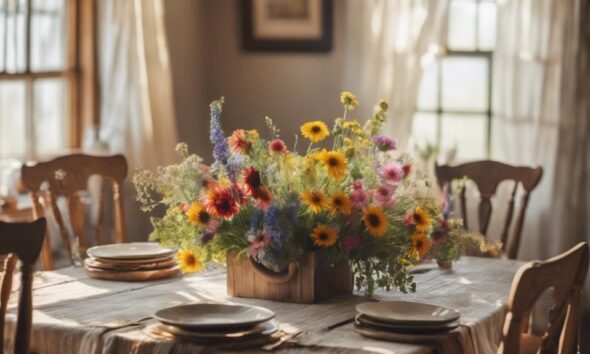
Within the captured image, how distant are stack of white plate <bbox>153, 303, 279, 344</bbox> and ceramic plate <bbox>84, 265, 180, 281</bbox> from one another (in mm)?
546

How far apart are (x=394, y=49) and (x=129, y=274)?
2.15 m

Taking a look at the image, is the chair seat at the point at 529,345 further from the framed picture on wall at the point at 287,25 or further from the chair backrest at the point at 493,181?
the framed picture on wall at the point at 287,25

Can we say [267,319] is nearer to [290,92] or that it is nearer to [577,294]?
[577,294]

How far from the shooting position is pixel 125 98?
15.0 ft

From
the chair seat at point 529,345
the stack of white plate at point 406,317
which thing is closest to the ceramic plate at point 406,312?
the stack of white plate at point 406,317

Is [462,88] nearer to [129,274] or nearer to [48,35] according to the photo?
[48,35]

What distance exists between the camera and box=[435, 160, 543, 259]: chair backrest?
351cm

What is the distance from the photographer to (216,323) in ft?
7.02

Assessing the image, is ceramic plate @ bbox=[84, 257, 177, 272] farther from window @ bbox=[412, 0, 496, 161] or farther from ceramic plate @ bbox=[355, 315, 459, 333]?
window @ bbox=[412, 0, 496, 161]

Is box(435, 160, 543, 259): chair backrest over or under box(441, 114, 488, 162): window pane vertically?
under

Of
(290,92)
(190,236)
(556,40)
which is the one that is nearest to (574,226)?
(556,40)

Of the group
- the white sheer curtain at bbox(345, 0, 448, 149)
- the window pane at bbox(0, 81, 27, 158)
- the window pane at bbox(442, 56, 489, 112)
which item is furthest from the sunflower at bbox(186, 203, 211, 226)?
the window pane at bbox(442, 56, 489, 112)

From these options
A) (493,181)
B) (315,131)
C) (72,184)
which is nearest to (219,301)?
(315,131)

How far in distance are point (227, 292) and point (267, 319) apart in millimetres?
465
